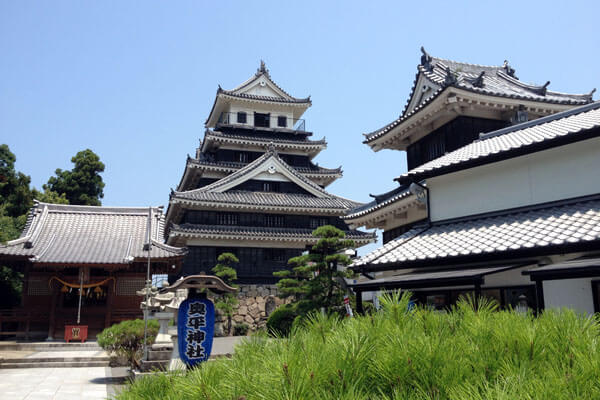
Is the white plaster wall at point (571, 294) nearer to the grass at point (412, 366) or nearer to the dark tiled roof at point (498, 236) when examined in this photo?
the dark tiled roof at point (498, 236)

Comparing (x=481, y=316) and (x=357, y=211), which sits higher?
(x=357, y=211)

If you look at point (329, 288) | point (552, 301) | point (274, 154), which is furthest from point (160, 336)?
point (274, 154)

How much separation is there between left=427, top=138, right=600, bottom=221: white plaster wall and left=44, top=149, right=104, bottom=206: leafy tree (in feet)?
150

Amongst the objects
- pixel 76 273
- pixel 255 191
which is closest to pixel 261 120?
pixel 255 191

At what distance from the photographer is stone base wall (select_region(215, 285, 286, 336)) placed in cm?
3094

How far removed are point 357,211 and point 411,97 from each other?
5557 mm

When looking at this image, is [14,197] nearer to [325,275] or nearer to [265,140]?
[265,140]

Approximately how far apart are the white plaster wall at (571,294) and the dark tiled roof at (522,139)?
307 cm

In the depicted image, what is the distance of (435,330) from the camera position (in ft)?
10.7

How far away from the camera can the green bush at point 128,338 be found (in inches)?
631

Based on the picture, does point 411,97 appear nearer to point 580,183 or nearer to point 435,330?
point 580,183

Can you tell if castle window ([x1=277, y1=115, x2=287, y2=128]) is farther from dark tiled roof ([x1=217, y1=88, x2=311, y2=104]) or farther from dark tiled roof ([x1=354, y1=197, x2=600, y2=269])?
dark tiled roof ([x1=354, y1=197, x2=600, y2=269])

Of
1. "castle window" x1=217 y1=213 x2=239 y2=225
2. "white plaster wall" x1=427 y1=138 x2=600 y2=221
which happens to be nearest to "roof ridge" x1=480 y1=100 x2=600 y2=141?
"white plaster wall" x1=427 y1=138 x2=600 y2=221

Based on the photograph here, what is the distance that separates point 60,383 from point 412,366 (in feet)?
48.9
